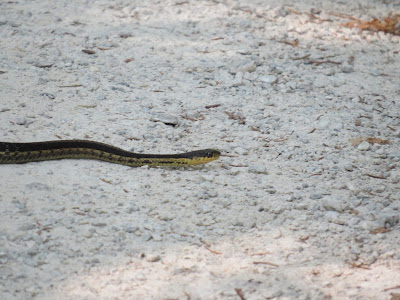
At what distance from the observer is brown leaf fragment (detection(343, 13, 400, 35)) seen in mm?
8023

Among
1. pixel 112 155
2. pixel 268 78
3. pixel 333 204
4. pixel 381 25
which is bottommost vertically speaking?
pixel 112 155

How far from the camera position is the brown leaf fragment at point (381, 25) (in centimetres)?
802

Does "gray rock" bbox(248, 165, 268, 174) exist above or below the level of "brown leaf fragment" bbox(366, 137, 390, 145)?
below

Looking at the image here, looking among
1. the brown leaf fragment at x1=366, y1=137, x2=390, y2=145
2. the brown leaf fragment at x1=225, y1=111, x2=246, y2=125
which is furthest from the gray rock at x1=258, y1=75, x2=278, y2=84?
the brown leaf fragment at x1=366, y1=137, x2=390, y2=145

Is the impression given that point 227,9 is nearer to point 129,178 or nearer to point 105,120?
point 105,120

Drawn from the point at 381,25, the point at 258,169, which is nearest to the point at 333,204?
the point at 258,169

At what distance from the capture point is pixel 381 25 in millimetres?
8039

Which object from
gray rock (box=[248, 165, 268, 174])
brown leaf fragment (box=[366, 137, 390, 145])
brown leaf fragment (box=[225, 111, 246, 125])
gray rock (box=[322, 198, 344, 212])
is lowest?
gray rock (box=[248, 165, 268, 174])

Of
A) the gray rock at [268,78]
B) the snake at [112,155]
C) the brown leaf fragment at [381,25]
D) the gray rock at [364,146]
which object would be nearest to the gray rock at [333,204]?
the snake at [112,155]

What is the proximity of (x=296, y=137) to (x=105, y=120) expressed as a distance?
2.06 meters

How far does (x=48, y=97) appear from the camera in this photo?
19.4 feet

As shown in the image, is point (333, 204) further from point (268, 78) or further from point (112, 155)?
point (268, 78)

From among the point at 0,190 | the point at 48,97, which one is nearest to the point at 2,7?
the point at 48,97

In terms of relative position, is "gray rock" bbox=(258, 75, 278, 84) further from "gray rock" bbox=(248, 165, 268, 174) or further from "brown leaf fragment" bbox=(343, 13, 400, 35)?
"brown leaf fragment" bbox=(343, 13, 400, 35)
